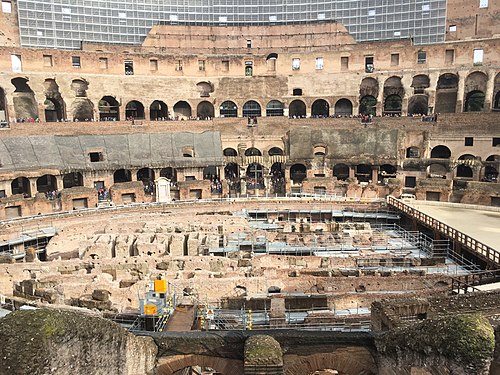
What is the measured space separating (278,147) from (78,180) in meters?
17.1

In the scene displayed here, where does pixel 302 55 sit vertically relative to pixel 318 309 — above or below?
above

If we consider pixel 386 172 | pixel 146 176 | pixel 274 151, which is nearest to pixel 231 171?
pixel 274 151

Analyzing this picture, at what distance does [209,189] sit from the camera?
1305 inches

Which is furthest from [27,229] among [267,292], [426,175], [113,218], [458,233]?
[426,175]

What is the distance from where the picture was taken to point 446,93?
4334cm

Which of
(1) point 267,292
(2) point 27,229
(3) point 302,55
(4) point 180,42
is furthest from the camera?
(4) point 180,42

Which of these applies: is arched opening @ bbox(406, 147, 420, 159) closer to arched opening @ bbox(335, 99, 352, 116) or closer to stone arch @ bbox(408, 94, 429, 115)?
stone arch @ bbox(408, 94, 429, 115)

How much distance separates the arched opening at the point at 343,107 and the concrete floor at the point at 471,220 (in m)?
17.9

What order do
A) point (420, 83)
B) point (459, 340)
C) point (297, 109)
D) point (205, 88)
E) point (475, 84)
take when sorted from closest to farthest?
point (459, 340) < point (475, 84) < point (420, 83) < point (205, 88) < point (297, 109)

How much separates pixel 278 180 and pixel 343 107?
13607mm

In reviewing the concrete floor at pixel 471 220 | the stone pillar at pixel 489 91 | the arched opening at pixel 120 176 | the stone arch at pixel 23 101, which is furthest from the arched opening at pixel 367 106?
the stone arch at pixel 23 101

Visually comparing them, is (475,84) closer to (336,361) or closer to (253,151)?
(253,151)

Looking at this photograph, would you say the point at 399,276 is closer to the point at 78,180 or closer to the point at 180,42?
the point at 78,180

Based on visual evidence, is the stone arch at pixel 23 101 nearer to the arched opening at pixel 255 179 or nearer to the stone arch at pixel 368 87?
the arched opening at pixel 255 179
